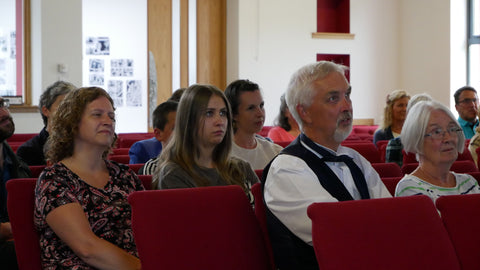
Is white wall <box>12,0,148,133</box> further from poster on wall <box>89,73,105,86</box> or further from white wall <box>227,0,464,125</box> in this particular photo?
white wall <box>227,0,464,125</box>

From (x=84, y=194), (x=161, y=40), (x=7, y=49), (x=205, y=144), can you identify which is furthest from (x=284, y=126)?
(x=161, y=40)

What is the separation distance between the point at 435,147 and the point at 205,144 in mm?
1047

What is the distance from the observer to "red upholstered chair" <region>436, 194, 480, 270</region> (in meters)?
2.34

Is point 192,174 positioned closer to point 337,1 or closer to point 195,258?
point 195,258

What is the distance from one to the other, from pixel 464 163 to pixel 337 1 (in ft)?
27.8

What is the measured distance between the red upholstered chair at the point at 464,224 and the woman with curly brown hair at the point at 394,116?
3.63 meters

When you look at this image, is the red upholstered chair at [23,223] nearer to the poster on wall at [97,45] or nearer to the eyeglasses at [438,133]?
the eyeglasses at [438,133]

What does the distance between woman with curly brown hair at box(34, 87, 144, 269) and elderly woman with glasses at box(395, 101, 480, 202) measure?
1.26 meters

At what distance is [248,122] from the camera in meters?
4.21

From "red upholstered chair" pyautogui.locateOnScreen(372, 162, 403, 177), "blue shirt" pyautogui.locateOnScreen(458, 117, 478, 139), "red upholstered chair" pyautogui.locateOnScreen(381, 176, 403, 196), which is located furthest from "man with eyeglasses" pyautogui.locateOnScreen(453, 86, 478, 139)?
"red upholstered chair" pyautogui.locateOnScreen(381, 176, 403, 196)

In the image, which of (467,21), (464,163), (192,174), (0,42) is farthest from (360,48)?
(192,174)

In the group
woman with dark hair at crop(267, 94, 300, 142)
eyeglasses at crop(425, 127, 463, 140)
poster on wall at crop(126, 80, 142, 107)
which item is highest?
poster on wall at crop(126, 80, 142, 107)

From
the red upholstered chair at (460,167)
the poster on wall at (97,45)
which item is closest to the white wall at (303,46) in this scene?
the poster on wall at (97,45)

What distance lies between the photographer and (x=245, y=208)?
2.46 m
